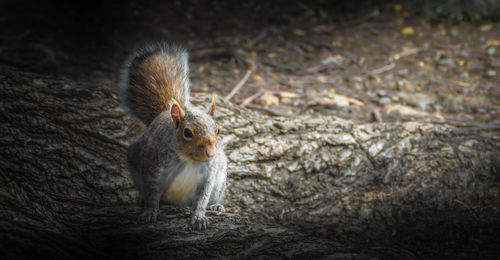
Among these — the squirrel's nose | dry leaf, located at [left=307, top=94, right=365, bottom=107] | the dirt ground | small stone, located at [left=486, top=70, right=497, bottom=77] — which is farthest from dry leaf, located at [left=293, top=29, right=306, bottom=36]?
the squirrel's nose

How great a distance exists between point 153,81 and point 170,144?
19.2 inches

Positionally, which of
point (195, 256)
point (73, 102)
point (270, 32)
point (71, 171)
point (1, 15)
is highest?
point (270, 32)

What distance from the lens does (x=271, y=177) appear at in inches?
90.0

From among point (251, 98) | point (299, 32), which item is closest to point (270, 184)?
point (251, 98)

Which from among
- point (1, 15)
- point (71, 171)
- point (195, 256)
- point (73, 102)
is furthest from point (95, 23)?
point (195, 256)

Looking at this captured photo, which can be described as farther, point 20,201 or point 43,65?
point 43,65

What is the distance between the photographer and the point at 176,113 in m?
1.76

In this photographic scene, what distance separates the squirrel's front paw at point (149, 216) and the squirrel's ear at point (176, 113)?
372 millimetres

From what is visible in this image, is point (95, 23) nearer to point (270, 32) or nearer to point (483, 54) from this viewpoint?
point (270, 32)

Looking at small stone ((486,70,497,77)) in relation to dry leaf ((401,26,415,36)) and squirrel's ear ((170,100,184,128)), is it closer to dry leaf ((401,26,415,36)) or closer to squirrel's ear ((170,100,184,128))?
dry leaf ((401,26,415,36))

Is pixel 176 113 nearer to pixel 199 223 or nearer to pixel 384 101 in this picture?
pixel 199 223

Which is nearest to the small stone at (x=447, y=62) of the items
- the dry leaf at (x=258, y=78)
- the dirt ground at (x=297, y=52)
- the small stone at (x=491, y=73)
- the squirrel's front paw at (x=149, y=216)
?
the dirt ground at (x=297, y=52)

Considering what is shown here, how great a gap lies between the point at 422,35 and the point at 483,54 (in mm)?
742

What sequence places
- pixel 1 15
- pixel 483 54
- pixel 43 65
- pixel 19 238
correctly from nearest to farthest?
pixel 19 238 → pixel 43 65 → pixel 483 54 → pixel 1 15
